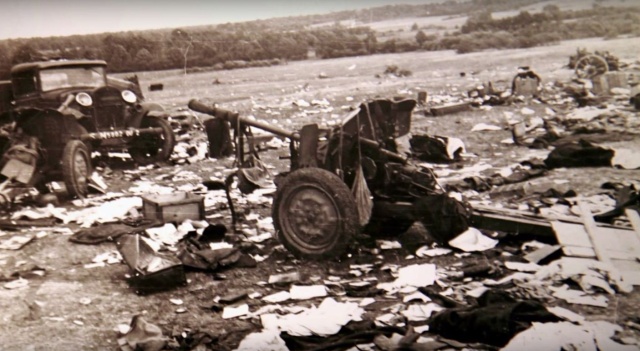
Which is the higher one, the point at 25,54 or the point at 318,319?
the point at 25,54

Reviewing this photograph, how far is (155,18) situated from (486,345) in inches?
93.6

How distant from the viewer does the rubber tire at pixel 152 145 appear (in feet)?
16.0

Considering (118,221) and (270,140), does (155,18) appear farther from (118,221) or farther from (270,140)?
(118,221)

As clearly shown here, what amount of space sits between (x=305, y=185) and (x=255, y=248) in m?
0.58

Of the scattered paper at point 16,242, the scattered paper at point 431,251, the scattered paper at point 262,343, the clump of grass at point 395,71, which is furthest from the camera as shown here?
the clump of grass at point 395,71

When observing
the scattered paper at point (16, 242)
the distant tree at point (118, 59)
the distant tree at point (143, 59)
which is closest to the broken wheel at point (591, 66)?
the distant tree at point (143, 59)

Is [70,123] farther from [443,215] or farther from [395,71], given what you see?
[443,215]

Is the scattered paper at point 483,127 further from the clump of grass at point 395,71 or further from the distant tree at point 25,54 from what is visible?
the distant tree at point 25,54

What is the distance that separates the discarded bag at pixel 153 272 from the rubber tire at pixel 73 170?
1527mm

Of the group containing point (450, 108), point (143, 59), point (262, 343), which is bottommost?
point (262, 343)

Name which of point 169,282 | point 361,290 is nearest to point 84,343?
point 169,282

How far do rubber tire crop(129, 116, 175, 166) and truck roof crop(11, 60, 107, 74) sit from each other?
830mm

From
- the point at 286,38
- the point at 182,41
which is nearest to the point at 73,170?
the point at 182,41

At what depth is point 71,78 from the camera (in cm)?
459
